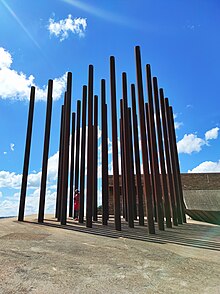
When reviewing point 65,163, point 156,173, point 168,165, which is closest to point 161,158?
point 168,165

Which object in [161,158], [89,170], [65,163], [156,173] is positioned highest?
[161,158]

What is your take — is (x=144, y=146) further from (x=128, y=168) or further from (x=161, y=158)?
(x=161, y=158)

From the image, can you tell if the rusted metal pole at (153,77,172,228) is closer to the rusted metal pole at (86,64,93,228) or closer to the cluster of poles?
the cluster of poles

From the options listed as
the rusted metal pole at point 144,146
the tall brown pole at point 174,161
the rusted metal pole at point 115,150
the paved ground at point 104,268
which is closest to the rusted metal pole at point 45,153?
the rusted metal pole at point 115,150

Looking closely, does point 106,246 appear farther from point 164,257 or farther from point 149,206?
point 149,206

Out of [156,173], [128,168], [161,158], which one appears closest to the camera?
[128,168]

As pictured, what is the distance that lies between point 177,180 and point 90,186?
5778mm

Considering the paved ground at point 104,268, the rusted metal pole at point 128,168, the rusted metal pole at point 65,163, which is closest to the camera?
the paved ground at point 104,268

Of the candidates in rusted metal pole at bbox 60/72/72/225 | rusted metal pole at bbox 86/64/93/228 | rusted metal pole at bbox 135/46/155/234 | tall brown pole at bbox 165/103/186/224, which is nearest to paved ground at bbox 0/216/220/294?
rusted metal pole at bbox 135/46/155/234

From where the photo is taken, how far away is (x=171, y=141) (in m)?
13.0

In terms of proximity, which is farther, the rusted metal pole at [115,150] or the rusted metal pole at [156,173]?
the rusted metal pole at [156,173]

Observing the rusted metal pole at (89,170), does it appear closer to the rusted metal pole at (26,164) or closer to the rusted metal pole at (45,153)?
the rusted metal pole at (45,153)

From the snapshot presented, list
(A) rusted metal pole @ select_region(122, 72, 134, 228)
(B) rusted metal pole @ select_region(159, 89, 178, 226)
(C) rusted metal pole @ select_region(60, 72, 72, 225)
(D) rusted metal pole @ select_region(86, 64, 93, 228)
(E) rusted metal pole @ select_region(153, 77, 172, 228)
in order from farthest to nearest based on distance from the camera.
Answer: (B) rusted metal pole @ select_region(159, 89, 178, 226), (E) rusted metal pole @ select_region(153, 77, 172, 228), (C) rusted metal pole @ select_region(60, 72, 72, 225), (A) rusted metal pole @ select_region(122, 72, 134, 228), (D) rusted metal pole @ select_region(86, 64, 93, 228)

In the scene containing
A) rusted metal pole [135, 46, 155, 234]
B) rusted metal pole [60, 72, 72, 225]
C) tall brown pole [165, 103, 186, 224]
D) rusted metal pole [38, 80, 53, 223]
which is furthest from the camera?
tall brown pole [165, 103, 186, 224]
